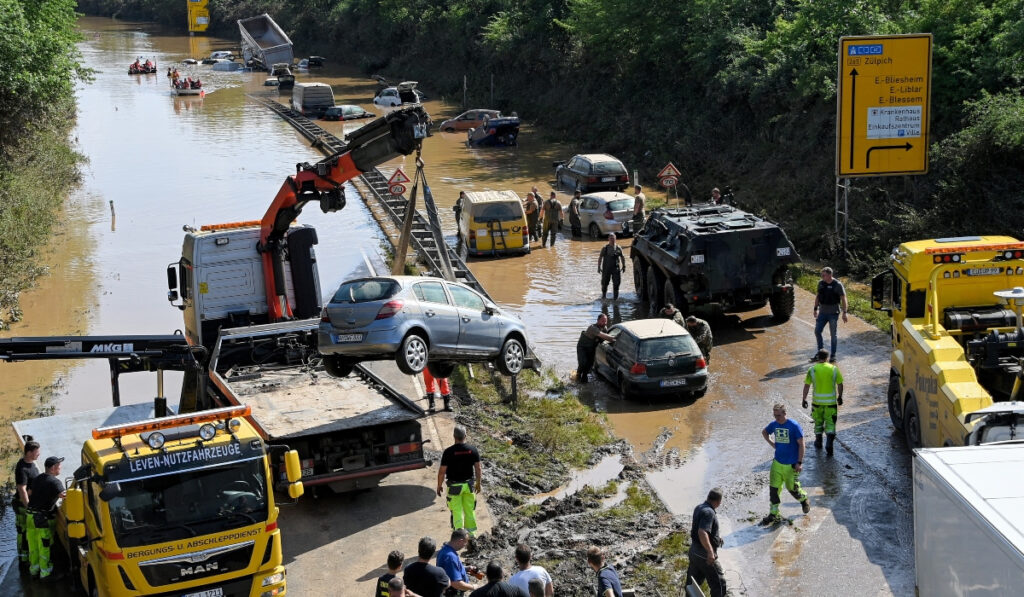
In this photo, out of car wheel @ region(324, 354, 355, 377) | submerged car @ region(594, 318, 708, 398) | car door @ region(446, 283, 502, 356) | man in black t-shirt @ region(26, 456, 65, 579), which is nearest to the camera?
man in black t-shirt @ region(26, 456, 65, 579)

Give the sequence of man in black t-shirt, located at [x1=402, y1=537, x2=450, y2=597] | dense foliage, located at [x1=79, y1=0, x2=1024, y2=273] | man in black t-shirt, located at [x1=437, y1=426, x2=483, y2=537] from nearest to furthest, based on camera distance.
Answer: man in black t-shirt, located at [x1=402, y1=537, x2=450, y2=597] < man in black t-shirt, located at [x1=437, y1=426, x2=483, y2=537] < dense foliage, located at [x1=79, y1=0, x2=1024, y2=273]

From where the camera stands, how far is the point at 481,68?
214 feet

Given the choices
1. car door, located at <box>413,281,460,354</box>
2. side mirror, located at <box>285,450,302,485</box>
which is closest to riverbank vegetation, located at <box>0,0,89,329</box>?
car door, located at <box>413,281,460,354</box>

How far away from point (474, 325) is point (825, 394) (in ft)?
15.8

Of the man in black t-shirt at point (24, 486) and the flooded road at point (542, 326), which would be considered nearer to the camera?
the man in black t-shirt at point (24, 486)

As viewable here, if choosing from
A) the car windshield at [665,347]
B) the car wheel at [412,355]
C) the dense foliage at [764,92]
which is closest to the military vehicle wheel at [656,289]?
the car windshield at [665,347]

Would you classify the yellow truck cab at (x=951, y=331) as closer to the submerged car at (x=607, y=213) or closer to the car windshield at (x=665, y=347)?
the car windshield at (x=665, y=347)

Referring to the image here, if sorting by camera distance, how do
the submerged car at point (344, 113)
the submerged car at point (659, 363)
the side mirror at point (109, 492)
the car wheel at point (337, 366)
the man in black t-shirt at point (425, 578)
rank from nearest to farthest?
1. the man in black t-shirt at point (425, 578)
2. the side mirror at point (109, 492)
3. the car wheel at point (337, 366)
4. the submerged car at point (659, 363)
5. the submerged car at point (344, 113)

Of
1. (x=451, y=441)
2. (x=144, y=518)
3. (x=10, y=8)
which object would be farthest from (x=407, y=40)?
(x=144, y=518)

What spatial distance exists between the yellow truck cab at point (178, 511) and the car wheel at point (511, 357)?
6036mm

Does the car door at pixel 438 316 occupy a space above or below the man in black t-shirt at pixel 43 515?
above

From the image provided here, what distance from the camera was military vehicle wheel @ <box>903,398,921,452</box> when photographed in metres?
14.9

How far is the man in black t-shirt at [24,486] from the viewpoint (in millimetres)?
12859

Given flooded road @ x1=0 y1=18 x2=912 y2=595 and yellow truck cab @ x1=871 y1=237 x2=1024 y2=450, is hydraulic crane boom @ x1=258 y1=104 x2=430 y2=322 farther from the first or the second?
yellow truck cab @ x1=871 y1=237 x2=1024 y2=450
